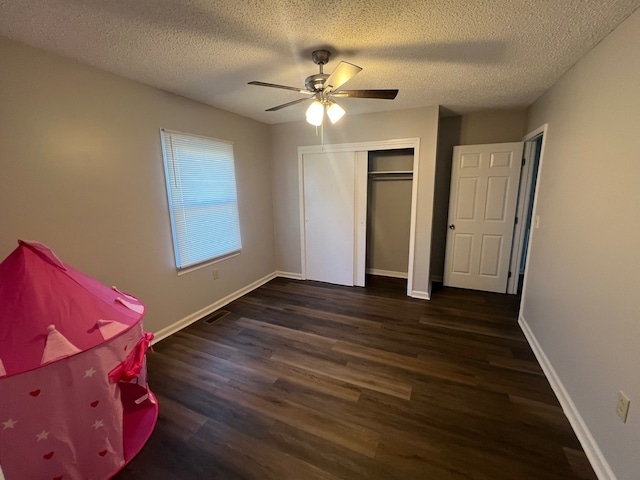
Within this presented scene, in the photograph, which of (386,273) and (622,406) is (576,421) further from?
(386,273)

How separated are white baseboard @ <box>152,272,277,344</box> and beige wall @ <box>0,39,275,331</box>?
74mm

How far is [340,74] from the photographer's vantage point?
171cm

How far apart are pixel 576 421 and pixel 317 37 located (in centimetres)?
292

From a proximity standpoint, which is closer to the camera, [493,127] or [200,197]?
[200,197]

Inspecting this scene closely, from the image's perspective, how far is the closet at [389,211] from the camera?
414 cm

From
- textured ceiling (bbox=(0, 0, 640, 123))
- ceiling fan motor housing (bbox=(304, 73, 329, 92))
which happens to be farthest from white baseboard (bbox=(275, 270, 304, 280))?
ceiling fan motor housing (bbox=(304, 73, 329, 92))

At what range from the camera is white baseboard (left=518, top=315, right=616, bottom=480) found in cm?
140

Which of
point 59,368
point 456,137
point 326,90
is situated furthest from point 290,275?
point 59,368

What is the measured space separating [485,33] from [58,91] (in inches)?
114

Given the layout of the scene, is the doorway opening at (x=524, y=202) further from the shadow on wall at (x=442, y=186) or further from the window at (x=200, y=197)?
the window at (x=200, y=197)

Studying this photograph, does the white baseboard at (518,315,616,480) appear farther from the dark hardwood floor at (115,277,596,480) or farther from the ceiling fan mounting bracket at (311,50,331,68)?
the ceiling fan mounting bracket at (311,50,331,68)

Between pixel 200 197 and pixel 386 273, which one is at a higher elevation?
pixel 200 197

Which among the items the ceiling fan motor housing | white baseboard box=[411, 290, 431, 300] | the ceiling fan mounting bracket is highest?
the ceiling fan mounting bracket

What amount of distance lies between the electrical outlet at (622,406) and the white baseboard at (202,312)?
3.39 meters
